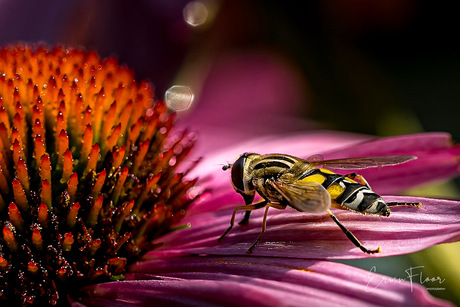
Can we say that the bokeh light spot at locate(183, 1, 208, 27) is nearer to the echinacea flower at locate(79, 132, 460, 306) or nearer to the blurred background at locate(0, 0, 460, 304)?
the blurred background at locate(0, 0, 460, 304)

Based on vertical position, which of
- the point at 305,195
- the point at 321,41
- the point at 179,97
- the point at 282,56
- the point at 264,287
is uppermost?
the point at 282,56

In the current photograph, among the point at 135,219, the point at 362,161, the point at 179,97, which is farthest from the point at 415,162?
the point at 179,97

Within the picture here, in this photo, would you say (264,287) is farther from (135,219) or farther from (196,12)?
(196,12)

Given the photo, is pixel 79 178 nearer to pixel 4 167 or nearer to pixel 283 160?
pixel 4 167

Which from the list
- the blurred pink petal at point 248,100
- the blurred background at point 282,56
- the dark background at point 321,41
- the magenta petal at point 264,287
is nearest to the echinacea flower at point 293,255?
the magenta petal at point 264,287

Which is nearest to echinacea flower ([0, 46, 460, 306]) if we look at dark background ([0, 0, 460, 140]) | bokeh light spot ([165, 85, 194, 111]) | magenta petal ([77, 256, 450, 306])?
magenta petal ([77, 256, 450, 306])

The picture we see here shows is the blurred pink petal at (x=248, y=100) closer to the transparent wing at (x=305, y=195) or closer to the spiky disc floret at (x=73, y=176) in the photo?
the spiky disc floret at (x=73, y=176)
